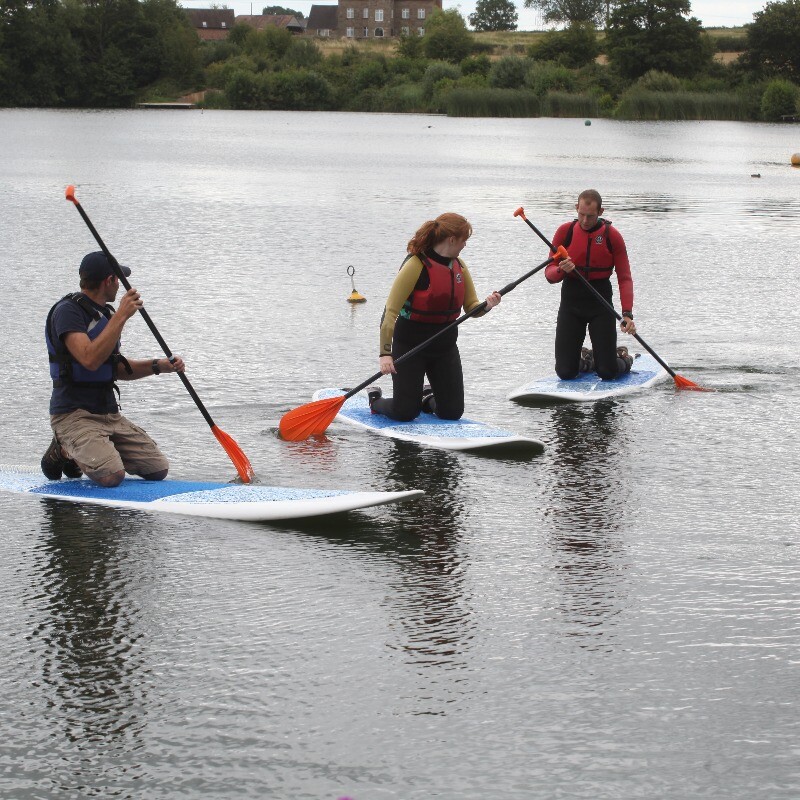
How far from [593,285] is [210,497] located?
414cm

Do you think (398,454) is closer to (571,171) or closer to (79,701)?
(79,701)

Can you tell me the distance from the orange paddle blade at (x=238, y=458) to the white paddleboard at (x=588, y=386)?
281 centimetres

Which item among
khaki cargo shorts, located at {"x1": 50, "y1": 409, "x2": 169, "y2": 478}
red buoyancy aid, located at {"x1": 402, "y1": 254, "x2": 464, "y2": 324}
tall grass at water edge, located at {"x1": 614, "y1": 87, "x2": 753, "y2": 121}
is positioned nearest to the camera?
khaki cargo shorts, located at {"x1": 50, "y1": 409, "x2": 169, "y2": 478}

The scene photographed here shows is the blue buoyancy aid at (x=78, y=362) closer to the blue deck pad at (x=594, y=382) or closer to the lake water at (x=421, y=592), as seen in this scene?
the lake water at (x=421, y=592)

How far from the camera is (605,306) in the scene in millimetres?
9312

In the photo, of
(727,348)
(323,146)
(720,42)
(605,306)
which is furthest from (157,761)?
(720,42)

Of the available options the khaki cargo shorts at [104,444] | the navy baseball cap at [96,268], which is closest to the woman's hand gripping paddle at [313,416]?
the khaki cargo shorts at [104,444]

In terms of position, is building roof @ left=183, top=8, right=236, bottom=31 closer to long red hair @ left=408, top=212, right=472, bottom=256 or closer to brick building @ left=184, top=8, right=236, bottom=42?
brick building @ left=184, top=8, right=236, bottom=42

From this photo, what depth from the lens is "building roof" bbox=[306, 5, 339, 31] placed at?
17962 centimetres

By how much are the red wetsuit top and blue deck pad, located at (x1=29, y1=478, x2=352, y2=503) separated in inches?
142

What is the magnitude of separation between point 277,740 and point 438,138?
55139 mm

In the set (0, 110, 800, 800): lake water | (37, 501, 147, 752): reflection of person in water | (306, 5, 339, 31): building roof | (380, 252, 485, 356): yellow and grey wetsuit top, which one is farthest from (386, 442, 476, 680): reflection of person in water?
(306, 5, 339, 31): building roof

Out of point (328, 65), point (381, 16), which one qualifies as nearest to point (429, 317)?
point (328, 65)

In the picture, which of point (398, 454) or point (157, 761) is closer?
point (157, 761)
